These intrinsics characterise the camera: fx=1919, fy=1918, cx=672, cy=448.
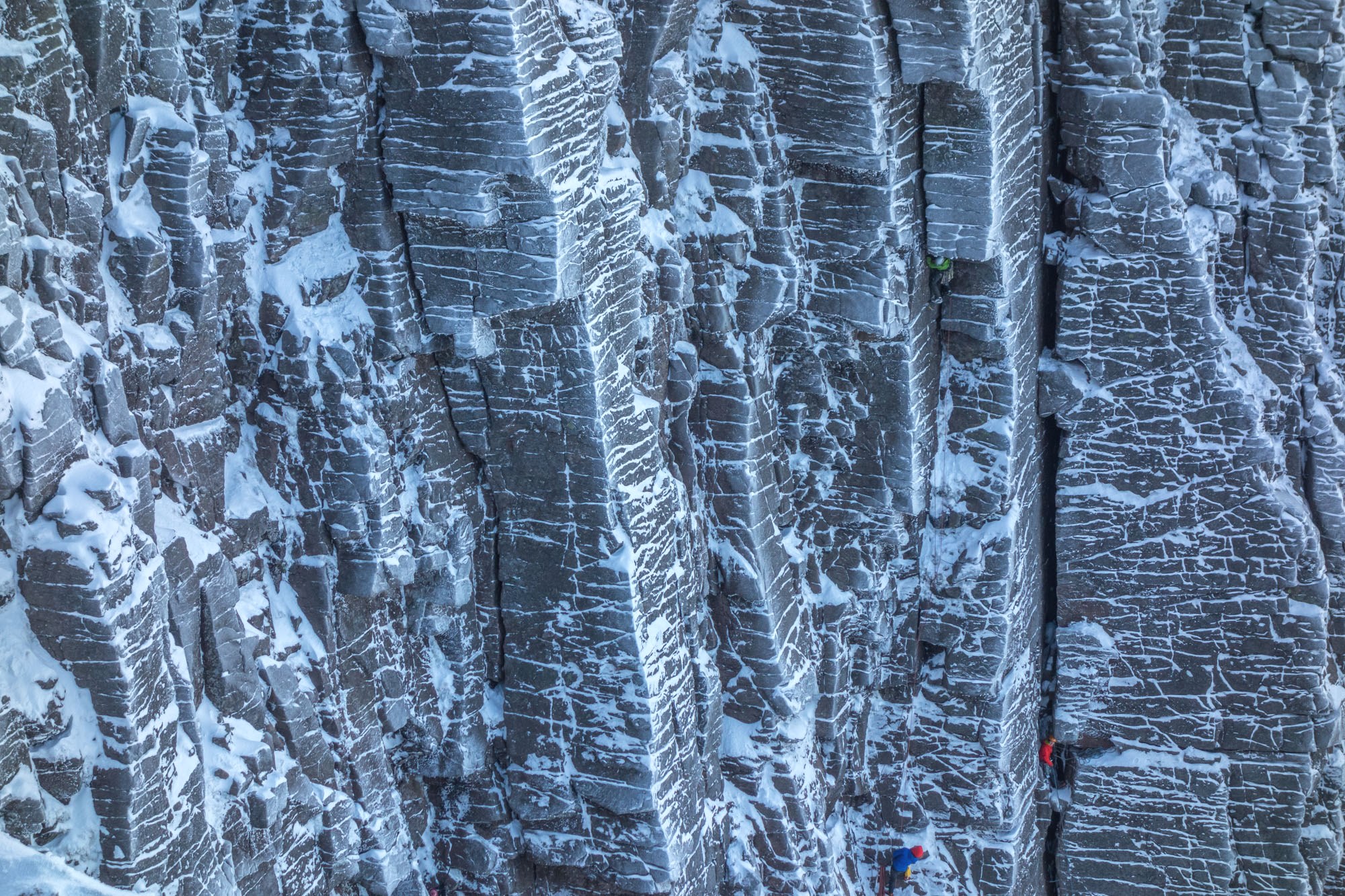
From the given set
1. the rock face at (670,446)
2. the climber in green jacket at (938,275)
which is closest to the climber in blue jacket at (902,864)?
the rock face at (670,446)

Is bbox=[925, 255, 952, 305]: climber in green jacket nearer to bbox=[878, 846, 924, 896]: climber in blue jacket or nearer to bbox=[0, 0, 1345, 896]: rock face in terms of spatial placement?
bbox=[0, 0, 1345, 896]: rock face

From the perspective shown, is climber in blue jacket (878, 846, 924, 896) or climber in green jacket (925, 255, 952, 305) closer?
climber in green jacket (925, 255, 952, 305)

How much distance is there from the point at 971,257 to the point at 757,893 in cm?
308

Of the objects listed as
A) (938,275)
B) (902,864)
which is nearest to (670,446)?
(938,275)

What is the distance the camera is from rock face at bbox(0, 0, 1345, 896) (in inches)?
235

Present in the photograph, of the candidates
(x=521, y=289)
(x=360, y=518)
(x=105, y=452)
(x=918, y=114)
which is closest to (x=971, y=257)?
(x=918, y=114)

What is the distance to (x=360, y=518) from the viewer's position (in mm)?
6891

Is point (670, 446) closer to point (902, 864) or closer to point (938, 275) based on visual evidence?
point (938, 275)

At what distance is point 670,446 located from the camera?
826cm

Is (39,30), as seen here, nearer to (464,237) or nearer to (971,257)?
(464,237)

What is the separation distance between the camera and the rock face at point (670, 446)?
5.98m

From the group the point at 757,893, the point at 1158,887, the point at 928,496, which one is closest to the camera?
the point at 757,893

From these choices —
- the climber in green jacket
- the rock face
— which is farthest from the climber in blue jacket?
the climber in green jacket

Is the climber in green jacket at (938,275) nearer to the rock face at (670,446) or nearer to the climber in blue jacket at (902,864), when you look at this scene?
the rock face at (670,446)
